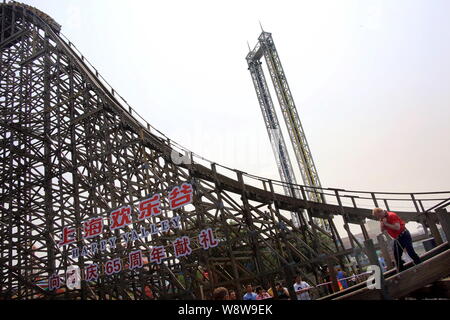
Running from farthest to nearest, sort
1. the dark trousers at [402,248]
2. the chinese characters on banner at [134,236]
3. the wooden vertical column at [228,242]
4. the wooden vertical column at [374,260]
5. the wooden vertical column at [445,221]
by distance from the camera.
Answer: the chinese characters on banner at [134,236]
the wooden vertical column at [228,242]
the dark trousers at [402,248]
the wooden vertical column at [445,221]
the wooden vertical column at [374,260]

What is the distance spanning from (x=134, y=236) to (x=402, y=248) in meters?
7.83

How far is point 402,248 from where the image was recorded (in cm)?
401

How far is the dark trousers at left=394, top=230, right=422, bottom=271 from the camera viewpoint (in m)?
3.86

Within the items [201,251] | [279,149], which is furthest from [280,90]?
[201,251]

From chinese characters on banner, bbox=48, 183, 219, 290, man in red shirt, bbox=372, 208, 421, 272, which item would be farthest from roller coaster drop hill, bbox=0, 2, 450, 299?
man in red shirt, bbox=372, 208, 421, 272

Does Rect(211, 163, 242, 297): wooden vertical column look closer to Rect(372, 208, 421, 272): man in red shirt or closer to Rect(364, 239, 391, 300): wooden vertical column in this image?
Rect(372, 208, 421, 272): man in red shirt

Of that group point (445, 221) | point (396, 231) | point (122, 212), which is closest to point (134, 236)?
point (122, 212)

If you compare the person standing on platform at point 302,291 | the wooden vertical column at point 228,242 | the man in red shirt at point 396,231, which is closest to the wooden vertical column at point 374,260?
the man in red shirt at point 396,231

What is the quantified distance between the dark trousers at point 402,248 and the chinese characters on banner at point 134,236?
5.54 metres

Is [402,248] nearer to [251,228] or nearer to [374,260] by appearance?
[374,260]

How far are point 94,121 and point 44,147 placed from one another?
2522 millimetres

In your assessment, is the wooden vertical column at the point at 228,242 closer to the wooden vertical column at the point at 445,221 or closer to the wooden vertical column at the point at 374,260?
the wooden vertical column at the point at 374,260

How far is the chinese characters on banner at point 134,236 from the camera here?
30.1 ft
